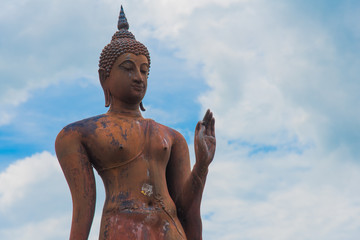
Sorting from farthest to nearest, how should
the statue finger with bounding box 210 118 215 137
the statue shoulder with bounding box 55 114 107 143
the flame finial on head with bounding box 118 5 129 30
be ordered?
the flame finial on head with bounding box 118 5 129 30, the statue finger with bounding box 210 118 215 137, the statue shoulder with bounding box 55 114 107 143

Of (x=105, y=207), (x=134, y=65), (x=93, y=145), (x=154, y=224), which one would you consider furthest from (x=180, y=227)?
(x=134, y=65)

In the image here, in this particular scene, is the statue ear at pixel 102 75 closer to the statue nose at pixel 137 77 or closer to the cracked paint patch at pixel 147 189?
the statue nose at pixel 137 77

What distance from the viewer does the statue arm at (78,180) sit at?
830 centimetres

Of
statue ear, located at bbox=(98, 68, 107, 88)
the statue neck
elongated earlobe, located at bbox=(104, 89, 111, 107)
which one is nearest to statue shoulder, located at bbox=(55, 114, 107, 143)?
the statue neck

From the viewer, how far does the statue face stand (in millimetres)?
8922

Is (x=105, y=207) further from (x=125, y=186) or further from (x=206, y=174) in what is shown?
(x=206, y=174)

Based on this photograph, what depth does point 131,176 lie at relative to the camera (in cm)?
841

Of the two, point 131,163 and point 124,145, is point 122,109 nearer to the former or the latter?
point 124,145

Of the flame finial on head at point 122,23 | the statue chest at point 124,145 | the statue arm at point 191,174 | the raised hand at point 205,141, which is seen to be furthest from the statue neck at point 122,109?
the flame finial on head at point 122,23

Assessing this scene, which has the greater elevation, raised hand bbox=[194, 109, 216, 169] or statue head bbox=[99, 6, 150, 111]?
statue head bbox=[99, 6, 150, 111]

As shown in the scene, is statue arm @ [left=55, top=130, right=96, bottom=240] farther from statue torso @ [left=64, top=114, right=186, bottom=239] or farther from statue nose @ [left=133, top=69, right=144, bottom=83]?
statue nose @ [left=133, top=69, right=144, bottom=83]

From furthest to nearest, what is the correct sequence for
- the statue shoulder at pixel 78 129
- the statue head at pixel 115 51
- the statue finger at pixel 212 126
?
the statue head at pixel 115 51 → the statue finger at pixel 212 126 → the statue shoulder at pixel 78 129

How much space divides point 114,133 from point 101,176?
25.1 inches

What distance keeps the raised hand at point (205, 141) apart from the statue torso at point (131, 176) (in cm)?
53
